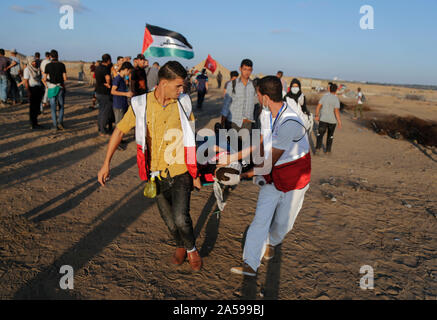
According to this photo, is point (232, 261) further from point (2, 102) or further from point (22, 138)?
point (2, 102)

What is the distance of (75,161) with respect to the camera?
641cm

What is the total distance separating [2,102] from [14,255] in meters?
10.7

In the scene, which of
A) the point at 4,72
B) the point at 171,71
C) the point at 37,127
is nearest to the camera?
the point at 171,71

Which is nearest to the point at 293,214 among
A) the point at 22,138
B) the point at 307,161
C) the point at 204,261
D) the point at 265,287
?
the point at 307,161

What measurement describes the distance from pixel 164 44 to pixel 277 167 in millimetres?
9132

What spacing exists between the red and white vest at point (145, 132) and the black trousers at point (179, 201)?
0.45 feet

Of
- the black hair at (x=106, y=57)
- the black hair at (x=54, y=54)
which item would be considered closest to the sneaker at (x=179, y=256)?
the black hair at (x=106, y=57)

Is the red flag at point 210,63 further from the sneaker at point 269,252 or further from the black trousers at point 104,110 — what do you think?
the sneaker at point 269,252

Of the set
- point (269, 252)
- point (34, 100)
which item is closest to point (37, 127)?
point (34, 100)

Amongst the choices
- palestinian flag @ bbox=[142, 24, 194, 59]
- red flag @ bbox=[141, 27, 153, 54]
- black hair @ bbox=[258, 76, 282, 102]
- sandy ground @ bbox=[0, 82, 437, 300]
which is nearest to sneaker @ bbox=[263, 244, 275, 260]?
sandy ground @ bbox=[0, 82, 437, 300]

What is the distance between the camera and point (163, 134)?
286 centimetres

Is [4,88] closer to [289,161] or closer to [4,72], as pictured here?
[4,72]

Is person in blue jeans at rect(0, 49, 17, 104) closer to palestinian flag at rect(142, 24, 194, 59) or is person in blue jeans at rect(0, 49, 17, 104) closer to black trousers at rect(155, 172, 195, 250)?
palestinian flag at rect(142, 24, 194, 59)

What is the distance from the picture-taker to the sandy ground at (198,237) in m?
2.98
